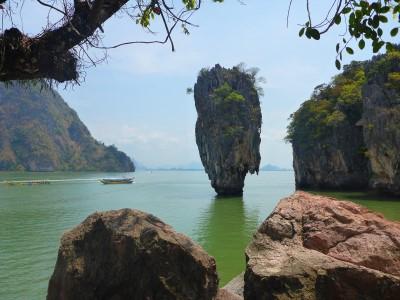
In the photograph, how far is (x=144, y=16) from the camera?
3.82 m

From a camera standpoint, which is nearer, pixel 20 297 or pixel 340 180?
pixel 20 297

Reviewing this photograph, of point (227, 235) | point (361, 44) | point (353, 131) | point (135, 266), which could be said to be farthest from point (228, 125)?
point (361, 44)

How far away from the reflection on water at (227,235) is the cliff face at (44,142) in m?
123

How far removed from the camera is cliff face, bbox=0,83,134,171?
5359 inches

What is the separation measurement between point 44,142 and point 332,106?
124031mm

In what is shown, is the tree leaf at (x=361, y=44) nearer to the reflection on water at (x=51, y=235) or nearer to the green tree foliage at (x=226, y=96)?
the reflection on water at (x=51, y=235)

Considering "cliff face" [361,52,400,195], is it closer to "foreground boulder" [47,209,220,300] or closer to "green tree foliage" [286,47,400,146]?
"green tree foliage" [286,47,400,146]

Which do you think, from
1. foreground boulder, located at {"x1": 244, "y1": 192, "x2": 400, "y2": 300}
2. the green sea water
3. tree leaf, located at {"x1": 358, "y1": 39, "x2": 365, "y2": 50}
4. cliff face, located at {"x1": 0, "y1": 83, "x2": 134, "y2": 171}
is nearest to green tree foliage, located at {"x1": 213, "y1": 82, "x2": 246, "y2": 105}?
the green sea water

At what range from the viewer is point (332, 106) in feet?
135

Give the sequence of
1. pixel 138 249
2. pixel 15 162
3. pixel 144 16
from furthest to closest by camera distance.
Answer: pixel 15 162 → pixel 138 249 → pixel 144 16

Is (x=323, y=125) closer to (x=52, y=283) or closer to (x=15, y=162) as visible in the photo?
(x=52, y=283)

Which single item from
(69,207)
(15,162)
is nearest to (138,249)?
(69,207)

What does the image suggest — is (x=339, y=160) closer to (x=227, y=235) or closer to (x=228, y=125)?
(x=228, y=125)

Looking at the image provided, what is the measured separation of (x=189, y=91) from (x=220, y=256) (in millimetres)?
31865
